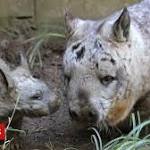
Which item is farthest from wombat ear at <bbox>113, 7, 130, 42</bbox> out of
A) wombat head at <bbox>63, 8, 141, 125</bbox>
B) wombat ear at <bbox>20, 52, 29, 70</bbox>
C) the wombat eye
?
wombat ear at <bbox>20, 52, 29, 70</bbox>

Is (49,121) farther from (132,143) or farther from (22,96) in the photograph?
(132,143)

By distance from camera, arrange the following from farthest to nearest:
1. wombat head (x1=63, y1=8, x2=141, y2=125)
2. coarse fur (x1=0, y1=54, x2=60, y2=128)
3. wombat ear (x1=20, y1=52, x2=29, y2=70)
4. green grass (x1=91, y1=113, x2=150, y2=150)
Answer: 1. wombat ear (x1=20, y1=52, x2=29, y2=70)
2. coarse fur (x1=0, y1=54, x2=60, y2=128)
3. wombat head (x1=63, y1=8, x2=141, y2=125)
4. green grass (x1=91, y1=113, x2=150, y2=150)

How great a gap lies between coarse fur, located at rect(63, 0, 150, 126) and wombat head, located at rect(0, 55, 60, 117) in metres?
0.22

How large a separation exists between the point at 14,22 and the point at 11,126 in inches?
73.3

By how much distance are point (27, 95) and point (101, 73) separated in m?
0.57

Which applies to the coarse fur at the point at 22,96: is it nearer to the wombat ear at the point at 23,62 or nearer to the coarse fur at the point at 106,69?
the wombat ear at the point at 23,62

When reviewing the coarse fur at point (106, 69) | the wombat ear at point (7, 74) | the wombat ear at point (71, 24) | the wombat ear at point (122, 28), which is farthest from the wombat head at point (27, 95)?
the wombat ear at point (122, 28)

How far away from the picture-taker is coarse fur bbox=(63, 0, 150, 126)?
4484 mm

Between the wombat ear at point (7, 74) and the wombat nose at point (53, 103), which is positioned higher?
the wombat ear at point (7, 74)

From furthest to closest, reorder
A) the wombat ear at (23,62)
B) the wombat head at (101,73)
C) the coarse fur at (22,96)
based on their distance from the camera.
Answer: the wombat ear at (23,62) → the coarse fur at (22,96) → the wombat head at (101,73)

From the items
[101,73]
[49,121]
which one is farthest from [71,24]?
[49,121]

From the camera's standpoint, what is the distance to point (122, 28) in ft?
15.1

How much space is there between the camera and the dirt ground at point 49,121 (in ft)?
16.4

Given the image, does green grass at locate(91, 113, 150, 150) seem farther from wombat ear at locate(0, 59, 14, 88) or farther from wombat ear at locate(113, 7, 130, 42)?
wombat ear at locate(0, 59, 14, 88)
